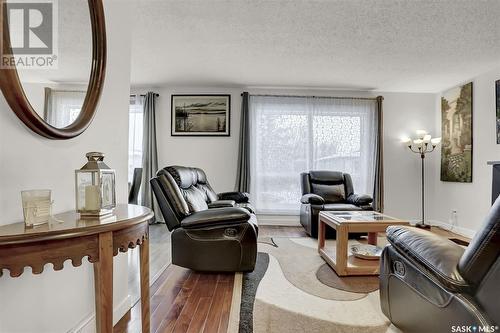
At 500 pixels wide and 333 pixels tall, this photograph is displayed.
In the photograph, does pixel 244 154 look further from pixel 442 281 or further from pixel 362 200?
pixel 442 281

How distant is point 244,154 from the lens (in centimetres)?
496

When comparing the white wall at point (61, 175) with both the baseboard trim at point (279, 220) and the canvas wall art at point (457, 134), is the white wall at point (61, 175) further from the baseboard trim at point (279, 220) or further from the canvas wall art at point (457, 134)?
the canvas wall art at point (457, 134)

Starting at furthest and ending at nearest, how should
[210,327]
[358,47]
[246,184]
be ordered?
[246,184]
[358,47]
[210,327]

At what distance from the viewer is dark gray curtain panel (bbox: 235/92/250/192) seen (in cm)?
495

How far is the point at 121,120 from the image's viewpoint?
196cm

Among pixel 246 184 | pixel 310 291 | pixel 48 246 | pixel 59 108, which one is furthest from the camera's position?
pixel 246 184

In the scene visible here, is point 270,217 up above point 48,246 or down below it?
below

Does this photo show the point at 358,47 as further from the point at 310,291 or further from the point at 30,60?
the point at 30,60

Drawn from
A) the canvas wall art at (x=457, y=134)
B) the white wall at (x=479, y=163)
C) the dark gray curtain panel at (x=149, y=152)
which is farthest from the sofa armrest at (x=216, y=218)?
the canvas wall art at (x=457, y=134)

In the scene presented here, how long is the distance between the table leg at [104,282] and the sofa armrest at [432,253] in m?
1.32

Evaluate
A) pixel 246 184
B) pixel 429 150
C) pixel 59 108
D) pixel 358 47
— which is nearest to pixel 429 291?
pixel 59 108

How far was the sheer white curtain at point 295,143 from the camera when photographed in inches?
200

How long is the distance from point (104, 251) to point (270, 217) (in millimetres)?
4190

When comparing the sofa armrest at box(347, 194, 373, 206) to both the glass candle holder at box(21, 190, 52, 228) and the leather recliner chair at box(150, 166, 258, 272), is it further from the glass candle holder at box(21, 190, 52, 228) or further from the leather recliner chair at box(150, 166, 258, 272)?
the glass candle holder at box(21, 190, 52, 228)
